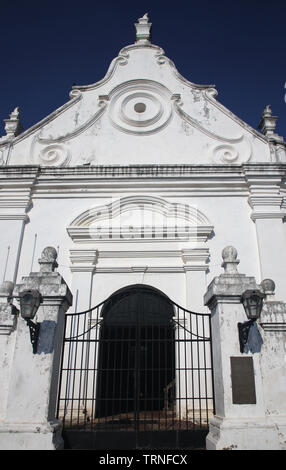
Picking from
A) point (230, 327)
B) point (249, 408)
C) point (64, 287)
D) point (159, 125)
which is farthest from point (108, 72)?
point (249, 408)

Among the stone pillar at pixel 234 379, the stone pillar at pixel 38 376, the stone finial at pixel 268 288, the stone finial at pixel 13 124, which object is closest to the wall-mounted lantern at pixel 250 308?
Result: the stone pillar at pixel 234 379

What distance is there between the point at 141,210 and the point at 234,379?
19.3 feet

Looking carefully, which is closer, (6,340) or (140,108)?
(6,340)

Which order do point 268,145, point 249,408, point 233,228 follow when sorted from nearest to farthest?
point 249,408, point 233,228, point 268,145

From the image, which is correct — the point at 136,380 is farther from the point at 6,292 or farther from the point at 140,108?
the point at 140,108

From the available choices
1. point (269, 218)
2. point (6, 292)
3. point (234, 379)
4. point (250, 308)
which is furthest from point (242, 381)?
point (269, 218)

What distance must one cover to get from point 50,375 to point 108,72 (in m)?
10.2

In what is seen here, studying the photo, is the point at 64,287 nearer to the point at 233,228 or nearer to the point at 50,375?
the point at 50,375

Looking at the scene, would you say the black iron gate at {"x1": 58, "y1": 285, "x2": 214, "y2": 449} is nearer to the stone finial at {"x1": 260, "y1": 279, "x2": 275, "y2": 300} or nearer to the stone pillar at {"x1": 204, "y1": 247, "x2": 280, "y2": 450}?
the stone pillar at {"x1": 204, "y1": 247, "x2": 280, "y2": 450}

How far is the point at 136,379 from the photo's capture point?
21.1 ft

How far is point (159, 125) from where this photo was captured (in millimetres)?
11867

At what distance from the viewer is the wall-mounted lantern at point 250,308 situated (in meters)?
5.68

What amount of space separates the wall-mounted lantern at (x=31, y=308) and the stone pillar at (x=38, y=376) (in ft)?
0.34

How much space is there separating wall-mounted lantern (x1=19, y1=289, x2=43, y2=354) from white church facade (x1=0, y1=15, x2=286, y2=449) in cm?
242
